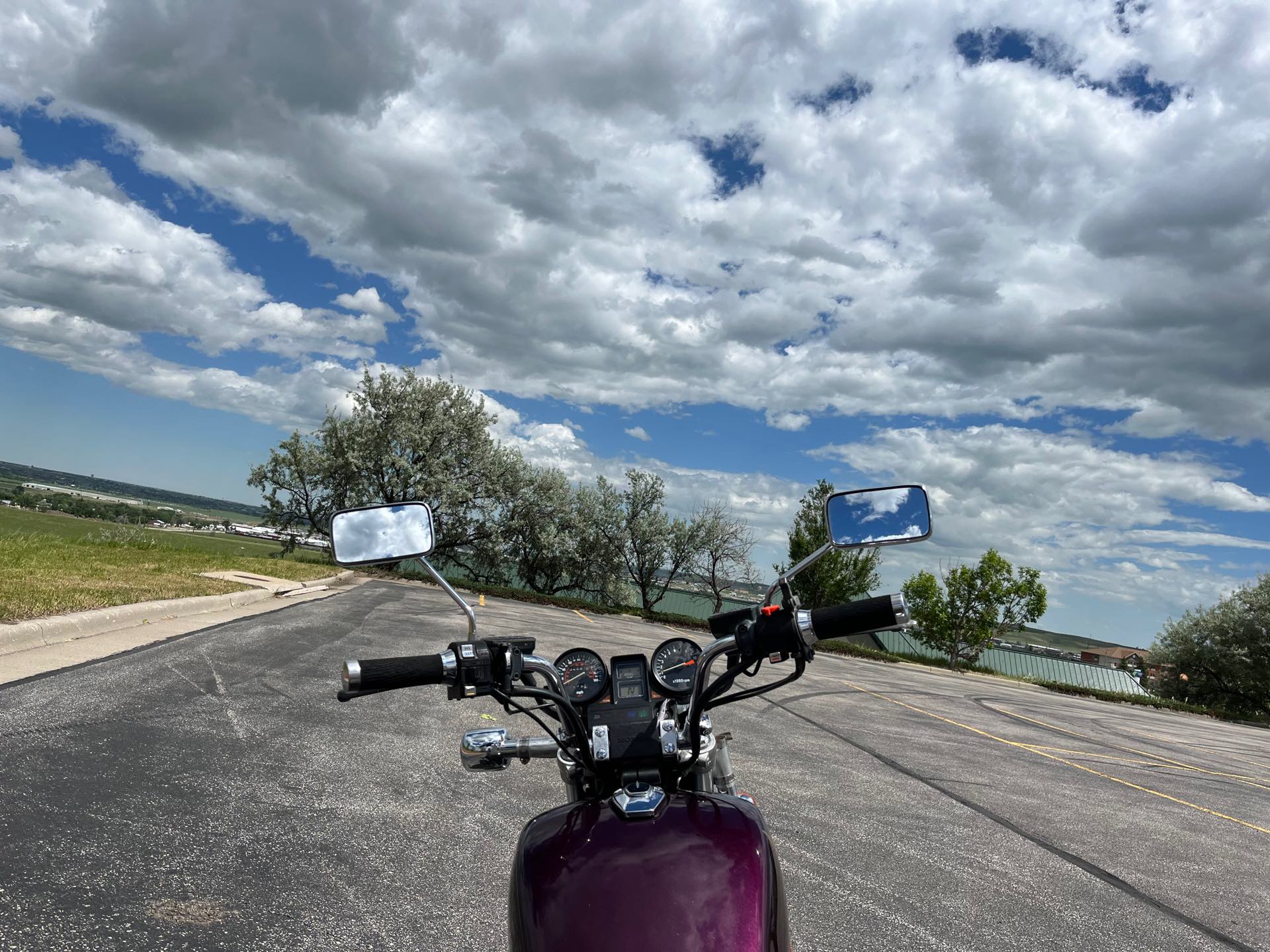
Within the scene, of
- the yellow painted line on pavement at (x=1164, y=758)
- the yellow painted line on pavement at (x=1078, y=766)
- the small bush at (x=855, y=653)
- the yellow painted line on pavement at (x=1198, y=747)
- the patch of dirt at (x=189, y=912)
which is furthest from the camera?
the small bush at (x=855, y=653)

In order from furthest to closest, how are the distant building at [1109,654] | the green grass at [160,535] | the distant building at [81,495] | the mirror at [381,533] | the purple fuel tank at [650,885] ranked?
the distant building at [81,495] < the distant building at [1109,654] < the green grass at [160,535] < the mirror at [381,533] < the purple fuel tank at [650,885]

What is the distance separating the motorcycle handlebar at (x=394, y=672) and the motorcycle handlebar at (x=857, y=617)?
0.95m

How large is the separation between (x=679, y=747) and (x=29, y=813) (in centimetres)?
388

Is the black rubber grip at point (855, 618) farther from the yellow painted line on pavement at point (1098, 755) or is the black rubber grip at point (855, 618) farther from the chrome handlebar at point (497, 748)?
the yellow painted line on pavement at point (1098, 755)

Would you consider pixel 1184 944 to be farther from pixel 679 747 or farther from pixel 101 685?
pixel 101 685

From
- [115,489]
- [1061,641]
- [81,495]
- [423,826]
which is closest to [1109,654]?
[1061,641]

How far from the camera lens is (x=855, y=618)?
7.08 feet

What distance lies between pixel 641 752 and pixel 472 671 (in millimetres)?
476

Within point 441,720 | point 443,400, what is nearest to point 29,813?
point 441,720

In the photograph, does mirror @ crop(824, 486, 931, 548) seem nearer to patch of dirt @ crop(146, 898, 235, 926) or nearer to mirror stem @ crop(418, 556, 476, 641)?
mirror stem @ crop(418, 556, 476, 641)

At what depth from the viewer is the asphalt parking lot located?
11.6 ft

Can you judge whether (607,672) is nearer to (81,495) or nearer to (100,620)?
(100,620)

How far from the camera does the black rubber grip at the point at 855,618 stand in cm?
212

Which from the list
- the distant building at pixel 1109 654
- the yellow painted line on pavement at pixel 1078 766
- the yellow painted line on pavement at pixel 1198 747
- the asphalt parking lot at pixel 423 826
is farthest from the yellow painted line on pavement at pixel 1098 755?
the distant building at pixel 1109 654
